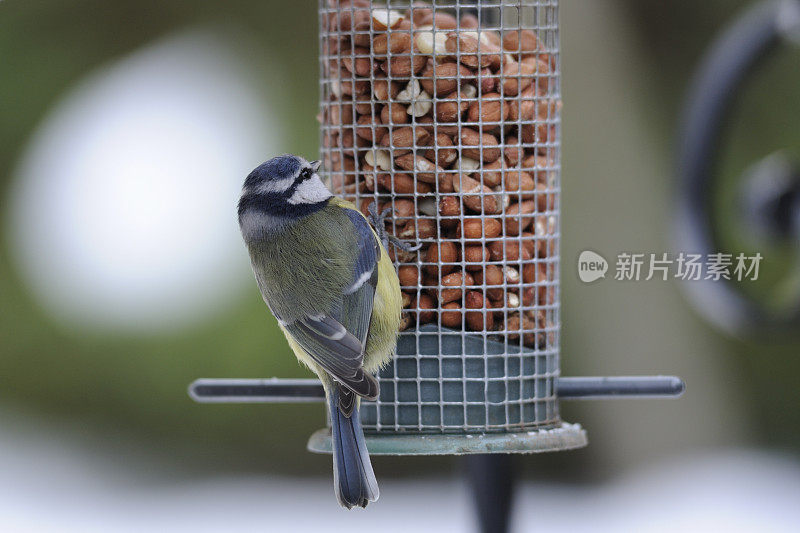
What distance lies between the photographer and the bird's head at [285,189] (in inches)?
126

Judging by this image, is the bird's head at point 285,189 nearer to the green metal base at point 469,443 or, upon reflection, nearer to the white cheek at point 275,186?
the white cheek at point 275,186

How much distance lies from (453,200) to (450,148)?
153 mm

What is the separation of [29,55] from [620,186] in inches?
111

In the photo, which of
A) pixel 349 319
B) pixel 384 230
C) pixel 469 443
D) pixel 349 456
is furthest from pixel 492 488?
pixel 384 230

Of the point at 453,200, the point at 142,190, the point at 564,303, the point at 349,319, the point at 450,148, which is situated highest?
the point at 450,148

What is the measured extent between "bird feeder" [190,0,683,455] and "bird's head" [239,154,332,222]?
0.63 feet

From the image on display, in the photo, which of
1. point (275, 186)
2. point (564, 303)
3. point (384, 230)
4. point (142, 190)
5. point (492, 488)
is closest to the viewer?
point (492, 488)

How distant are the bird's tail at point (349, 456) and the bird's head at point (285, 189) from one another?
0.53 m

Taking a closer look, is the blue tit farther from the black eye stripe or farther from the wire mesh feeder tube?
the wire mesh feeder tube

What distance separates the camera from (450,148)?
3.29m

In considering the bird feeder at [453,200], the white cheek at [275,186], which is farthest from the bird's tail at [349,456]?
the white cheek at [275,186]

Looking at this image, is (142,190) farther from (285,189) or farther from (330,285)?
(330,285)

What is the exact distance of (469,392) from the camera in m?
3.34

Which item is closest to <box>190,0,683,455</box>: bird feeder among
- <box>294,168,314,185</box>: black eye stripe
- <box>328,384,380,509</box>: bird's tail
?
<box>328,384,380,509</box>: bird's tail
